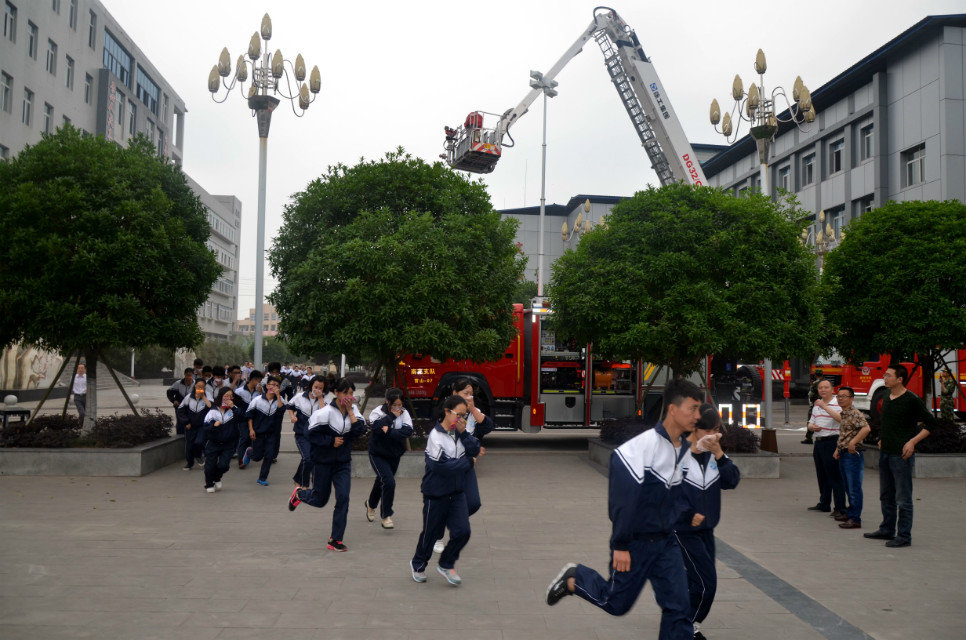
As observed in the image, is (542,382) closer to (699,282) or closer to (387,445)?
(699,282)

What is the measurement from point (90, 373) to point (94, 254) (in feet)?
8.03

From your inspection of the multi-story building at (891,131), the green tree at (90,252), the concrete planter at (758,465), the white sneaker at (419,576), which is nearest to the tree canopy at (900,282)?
the concrete planter at (758,465)

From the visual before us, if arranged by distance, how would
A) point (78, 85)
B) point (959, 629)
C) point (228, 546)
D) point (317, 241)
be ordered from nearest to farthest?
1. point (959, 629)
2. point (228, 546)
3. point (317, 241)
4. point (78, 85)

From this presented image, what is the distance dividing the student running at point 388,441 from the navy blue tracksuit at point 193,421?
466 centimetres

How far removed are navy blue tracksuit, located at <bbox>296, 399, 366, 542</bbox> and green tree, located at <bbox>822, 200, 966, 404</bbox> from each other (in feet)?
32.4

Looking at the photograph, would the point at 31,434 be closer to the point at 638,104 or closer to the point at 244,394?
the point at 244,394

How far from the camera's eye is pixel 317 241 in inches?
553

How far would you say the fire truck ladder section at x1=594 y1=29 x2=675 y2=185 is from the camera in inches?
1000

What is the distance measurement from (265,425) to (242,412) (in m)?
1.31

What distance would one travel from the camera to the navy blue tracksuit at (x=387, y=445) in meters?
7.88

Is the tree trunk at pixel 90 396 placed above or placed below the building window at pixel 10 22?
below

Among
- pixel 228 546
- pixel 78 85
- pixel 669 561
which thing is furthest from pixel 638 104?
pixel 78 85

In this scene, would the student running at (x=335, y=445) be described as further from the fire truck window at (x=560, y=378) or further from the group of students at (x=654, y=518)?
the fire truck window at (x=560, y=378)

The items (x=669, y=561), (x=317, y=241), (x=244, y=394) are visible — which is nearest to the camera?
(x=669, y=561)
